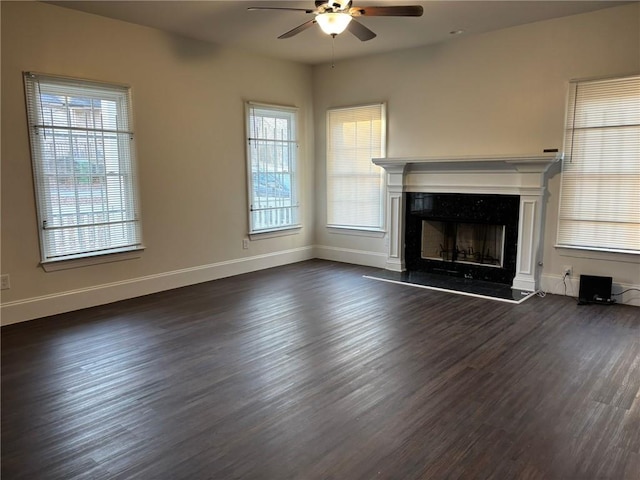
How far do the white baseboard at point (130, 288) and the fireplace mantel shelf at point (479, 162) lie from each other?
2.09m

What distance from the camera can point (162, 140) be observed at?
16.7 feet

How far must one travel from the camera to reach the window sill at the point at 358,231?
6363mm

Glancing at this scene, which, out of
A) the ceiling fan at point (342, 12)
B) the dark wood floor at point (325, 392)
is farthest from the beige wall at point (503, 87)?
the ceiling fan at point (342, 12)

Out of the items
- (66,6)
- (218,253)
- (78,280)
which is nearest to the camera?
(66,6)

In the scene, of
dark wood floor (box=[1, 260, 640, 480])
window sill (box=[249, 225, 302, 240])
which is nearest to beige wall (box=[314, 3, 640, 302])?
window sill (box=[249, 225, 302, 240])

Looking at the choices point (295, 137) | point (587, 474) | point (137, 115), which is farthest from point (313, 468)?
point (295, 137)

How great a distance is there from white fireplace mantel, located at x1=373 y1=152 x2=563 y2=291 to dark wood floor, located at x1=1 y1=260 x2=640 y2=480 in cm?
69

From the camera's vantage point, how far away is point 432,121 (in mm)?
5695

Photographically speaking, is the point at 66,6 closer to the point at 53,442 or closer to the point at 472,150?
the point at 53,442

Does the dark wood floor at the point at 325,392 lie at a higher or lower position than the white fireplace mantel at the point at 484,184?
lower

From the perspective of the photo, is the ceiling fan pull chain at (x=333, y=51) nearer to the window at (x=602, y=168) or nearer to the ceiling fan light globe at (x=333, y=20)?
the ceiling fan light globe at (x=333, y=20)

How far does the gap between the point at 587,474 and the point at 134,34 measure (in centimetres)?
525

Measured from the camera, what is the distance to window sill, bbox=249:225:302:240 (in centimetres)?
621

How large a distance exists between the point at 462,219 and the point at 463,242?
0.37m
